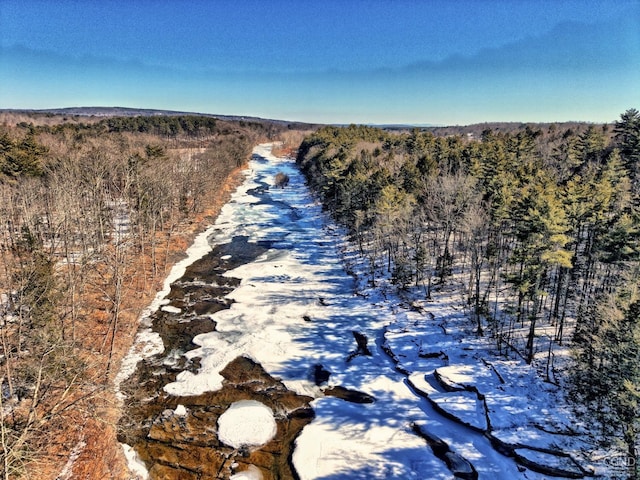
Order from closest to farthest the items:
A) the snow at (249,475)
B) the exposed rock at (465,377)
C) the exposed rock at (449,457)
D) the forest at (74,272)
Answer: the forest at (74,272), the snow at (249,475), the exposed rock at (449,457), the exposed rock at (465,377)

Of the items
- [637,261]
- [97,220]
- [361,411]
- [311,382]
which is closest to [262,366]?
[311,382]

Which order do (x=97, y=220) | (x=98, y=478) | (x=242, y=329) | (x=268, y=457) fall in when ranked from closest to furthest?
(x=98, y=478), (x=268, y=457), (x=242, y=329), (x=97, y=220)

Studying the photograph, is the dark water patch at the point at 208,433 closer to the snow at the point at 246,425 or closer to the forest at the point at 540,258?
the snow at the point at 246,425

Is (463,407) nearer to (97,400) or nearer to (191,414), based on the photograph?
(191,414)

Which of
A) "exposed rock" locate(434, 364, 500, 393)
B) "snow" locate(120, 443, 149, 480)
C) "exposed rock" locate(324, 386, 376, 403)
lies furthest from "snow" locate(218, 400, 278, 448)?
"exposed rock" locate(434, 364, 500, 393)

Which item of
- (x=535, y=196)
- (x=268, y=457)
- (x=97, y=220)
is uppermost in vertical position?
(x=535, y=196)

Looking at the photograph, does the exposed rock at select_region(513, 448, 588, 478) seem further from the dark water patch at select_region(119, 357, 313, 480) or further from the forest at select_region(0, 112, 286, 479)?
the forest at select_region(0, 112, 286, 479)

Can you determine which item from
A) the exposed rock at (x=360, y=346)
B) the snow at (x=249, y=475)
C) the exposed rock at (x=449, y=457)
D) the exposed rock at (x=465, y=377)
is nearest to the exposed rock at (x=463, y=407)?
the exposed rock at (x=465, y=377)

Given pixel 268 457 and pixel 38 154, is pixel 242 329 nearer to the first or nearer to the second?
pixel 268 457
